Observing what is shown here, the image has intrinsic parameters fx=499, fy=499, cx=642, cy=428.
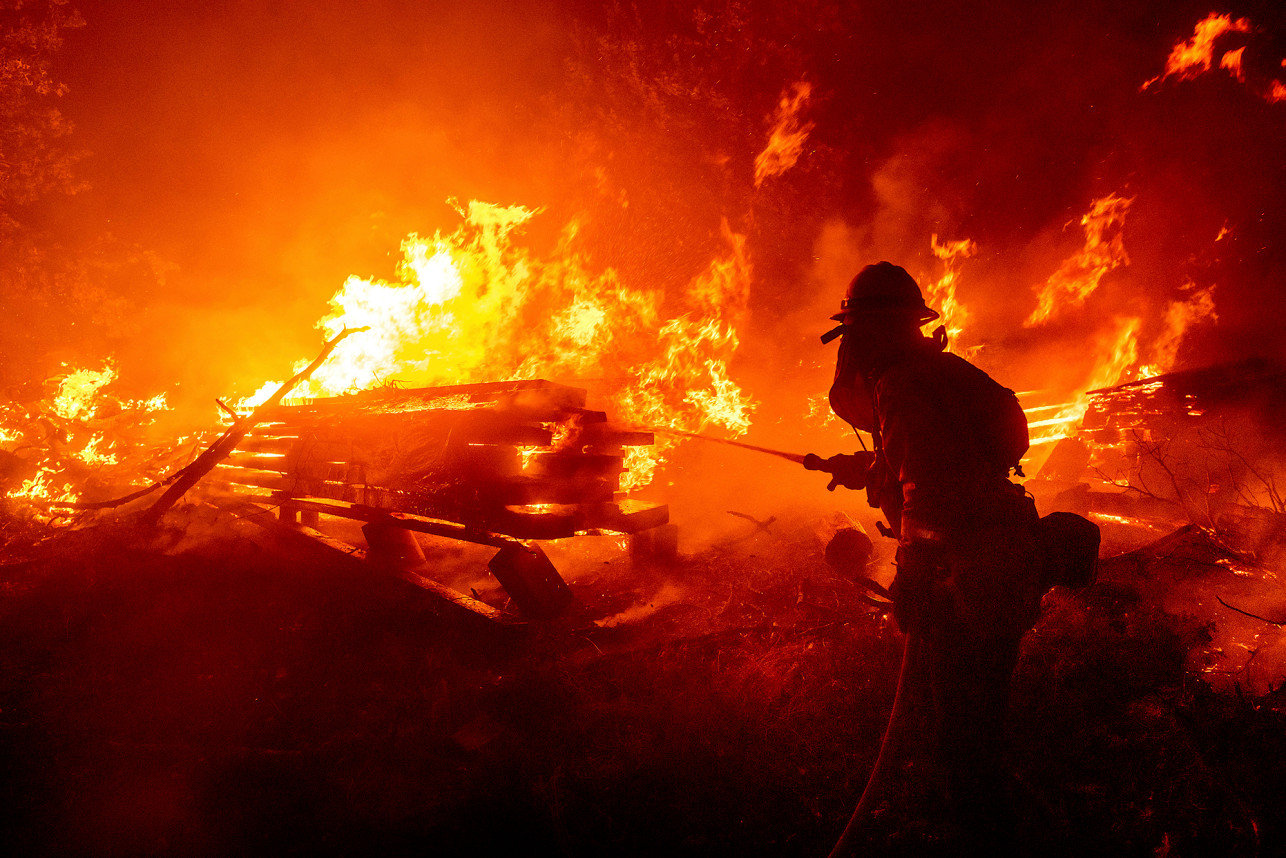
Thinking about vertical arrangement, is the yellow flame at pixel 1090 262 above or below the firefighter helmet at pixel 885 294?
above

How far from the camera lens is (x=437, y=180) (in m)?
11.6

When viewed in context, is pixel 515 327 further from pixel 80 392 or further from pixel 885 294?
pixel 80 392

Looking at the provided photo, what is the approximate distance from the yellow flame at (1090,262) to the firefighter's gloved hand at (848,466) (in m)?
17.5

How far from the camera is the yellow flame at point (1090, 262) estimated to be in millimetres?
16094

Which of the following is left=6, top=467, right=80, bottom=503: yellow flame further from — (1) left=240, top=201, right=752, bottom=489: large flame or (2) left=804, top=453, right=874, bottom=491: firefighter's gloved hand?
(2) left=804, top=453, right=874, bottom=491: firefighter's gloved hand

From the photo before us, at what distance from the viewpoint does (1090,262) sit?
653 inches

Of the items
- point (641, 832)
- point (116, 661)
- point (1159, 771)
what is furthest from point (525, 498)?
point (1159, 771)

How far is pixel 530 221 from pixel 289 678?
9.64m

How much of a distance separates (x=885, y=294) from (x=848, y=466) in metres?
1.15

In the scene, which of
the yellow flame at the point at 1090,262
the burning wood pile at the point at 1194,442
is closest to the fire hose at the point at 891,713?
the burning wood pile at the point at 1194,442

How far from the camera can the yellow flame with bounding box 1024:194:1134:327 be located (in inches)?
634

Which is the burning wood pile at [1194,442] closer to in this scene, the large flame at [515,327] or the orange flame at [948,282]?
the orange flame at [948,282]

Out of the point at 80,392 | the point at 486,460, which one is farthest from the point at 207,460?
the point at 80,392

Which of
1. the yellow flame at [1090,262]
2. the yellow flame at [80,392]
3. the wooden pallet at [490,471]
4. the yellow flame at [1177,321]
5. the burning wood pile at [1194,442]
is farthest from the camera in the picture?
the yellow flame at [1177,321]
